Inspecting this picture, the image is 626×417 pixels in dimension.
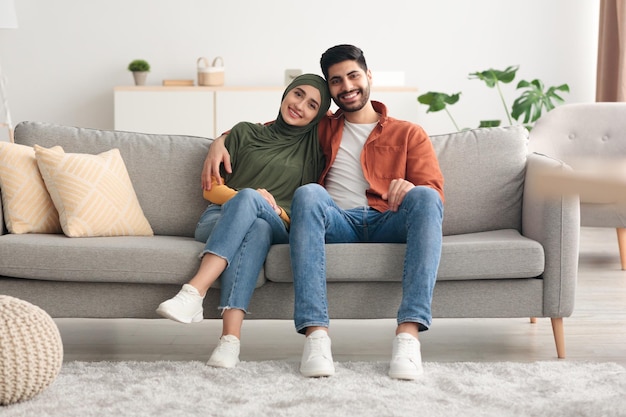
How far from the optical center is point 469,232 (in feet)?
10.4

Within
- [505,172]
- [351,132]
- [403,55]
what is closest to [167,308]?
[351,132]

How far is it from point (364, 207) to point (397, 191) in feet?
0.51

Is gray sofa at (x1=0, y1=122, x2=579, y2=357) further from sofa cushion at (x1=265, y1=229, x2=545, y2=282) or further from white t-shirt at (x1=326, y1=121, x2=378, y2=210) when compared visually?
white t-shirt at (x1=326, y1=121, x2=378, y2=210)

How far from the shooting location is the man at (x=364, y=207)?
2498mm

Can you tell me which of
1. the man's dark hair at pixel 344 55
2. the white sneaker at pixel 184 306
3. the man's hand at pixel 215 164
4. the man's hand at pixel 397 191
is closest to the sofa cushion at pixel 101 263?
the white sneaker at pixel 184 306

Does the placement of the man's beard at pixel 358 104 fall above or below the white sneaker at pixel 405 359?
above

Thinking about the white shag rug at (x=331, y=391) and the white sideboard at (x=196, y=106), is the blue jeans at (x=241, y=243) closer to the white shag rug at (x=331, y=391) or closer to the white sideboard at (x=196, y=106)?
the white shag rug at (x=331, y=391)

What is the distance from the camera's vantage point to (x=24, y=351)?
2.14 metres

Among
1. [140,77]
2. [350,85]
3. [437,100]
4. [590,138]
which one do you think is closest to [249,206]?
[350,85]

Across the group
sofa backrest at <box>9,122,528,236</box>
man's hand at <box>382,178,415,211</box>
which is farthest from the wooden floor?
man's hand at <box>382,178,415,211</box>

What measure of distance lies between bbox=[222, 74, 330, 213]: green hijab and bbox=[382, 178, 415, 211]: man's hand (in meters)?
0.38

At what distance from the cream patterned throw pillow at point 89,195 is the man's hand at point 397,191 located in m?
0.94

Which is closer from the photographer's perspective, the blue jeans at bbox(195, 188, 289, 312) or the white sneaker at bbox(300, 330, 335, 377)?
the white sneaker at bbox(300, 330, 335, 377)

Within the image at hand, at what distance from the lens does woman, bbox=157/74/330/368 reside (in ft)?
8.39
